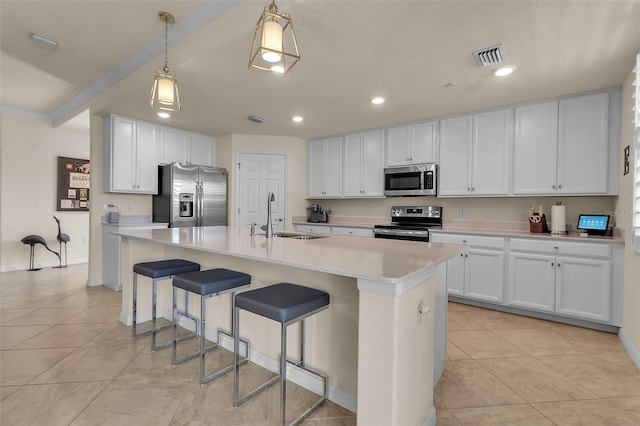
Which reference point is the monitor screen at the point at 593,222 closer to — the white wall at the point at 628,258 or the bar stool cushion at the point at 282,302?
the white wall at the point at 628,258

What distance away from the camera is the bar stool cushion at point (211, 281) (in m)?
1.93

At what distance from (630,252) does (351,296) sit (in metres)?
2.51

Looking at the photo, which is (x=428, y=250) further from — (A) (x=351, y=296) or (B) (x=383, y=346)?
(B) (x=383, y=346)

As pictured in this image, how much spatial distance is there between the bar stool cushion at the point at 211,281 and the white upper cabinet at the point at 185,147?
10.7 feet

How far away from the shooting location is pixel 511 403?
1848 mm

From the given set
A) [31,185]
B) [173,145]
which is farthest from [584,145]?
[31,185]

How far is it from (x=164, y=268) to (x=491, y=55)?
3023mm

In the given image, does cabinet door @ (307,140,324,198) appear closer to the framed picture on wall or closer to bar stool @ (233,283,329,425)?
bar stool @ (233,283,329,425)

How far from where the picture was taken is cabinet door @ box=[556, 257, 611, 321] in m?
2.90

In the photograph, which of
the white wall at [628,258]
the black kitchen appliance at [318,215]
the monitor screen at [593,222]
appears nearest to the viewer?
the white wall at [628,258]

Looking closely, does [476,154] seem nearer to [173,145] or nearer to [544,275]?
[544,275]

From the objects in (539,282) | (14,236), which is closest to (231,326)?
(539,282)

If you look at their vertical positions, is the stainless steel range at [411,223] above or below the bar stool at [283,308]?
above

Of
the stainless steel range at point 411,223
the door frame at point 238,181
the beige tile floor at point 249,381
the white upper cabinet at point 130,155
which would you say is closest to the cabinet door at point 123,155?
the white upper cabinet at point 130,155
